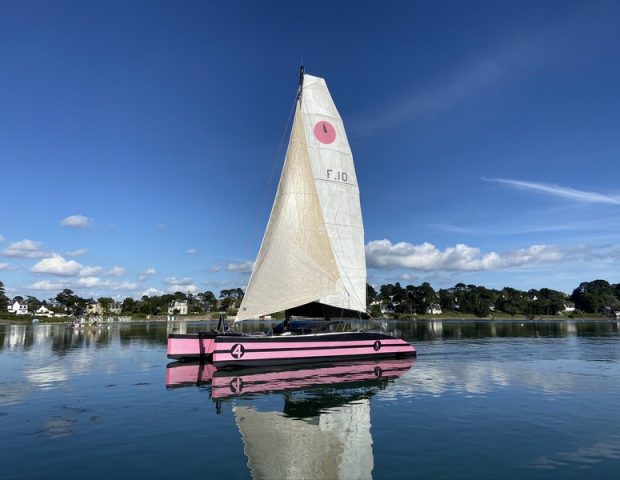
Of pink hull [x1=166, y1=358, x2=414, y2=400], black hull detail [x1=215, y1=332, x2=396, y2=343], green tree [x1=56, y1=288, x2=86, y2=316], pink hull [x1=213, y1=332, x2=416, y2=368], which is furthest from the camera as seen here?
green tree [x1=56, y1=288, x2=86, y2=316]

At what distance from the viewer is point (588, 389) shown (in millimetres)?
22797

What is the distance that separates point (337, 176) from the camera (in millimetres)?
34469

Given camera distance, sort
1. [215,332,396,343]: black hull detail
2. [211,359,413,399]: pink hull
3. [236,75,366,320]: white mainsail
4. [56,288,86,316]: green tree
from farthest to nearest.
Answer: [56,288,86,316]: green tree
[236,75,366,320]: white mainsail
[215,332,396,343]: black hull detail
[211,359,413,399]: pink hull

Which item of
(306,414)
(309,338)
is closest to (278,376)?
(309,338)

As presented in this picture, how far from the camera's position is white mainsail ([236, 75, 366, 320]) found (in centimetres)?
2872

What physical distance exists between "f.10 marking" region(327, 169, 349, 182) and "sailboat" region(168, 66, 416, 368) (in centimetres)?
8

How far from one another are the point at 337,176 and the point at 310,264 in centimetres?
861

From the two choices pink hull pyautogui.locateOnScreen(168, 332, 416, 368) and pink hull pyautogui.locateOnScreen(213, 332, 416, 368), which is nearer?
pink hull pyautogui.locateOnScreen(213, 332, 416, 368)

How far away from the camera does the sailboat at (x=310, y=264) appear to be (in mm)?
28125

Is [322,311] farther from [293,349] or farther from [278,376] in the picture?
[278,376]

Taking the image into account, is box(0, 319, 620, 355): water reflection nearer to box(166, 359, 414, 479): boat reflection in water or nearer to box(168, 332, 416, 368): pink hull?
box(168, 332, 416, 368): pink hull

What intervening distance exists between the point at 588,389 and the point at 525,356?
1654 cm

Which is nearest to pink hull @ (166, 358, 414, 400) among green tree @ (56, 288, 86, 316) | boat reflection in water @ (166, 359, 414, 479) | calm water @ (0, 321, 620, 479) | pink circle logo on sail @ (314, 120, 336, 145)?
boat reflection in water @ (166, 359, 414, 479)

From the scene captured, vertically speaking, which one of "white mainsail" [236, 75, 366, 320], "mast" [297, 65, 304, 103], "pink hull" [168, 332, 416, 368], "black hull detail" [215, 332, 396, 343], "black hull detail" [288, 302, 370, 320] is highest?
"mast" [297, 65, 304, 103]
